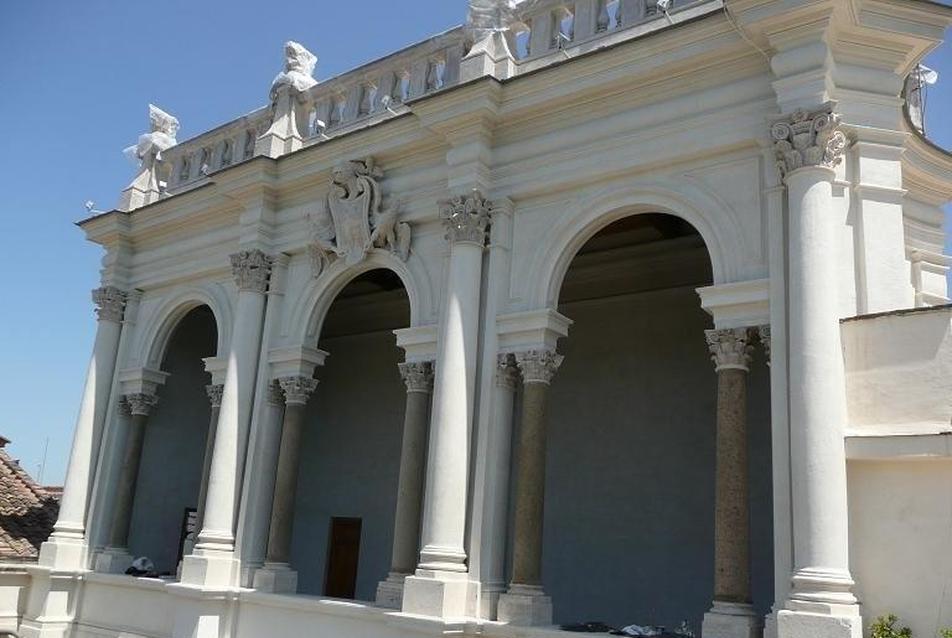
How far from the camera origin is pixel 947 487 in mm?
8289

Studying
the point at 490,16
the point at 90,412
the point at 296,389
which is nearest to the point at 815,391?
the point at 490,16

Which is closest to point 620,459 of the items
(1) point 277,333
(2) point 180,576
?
(1) point 277,333

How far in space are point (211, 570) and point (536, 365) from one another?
20.2 ft

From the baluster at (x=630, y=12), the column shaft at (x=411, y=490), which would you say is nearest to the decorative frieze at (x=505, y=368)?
the column shaft at (x=411, y=490)

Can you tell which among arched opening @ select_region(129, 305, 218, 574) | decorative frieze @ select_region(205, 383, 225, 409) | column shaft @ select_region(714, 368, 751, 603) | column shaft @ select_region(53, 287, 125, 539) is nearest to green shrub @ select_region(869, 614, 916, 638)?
column shaft @ select_region(714, 368, 751, 603)

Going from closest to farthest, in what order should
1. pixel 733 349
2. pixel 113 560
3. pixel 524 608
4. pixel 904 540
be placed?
1. pixel 904 540
2. pixel 733 349
3. pixel 524 608
4. pixel 113 560

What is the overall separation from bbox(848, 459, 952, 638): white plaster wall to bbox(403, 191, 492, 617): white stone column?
4581 millimetres

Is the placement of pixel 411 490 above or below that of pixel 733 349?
below

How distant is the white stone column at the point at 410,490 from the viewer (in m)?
12.0

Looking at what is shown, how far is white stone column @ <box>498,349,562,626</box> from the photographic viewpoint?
35.1 ft

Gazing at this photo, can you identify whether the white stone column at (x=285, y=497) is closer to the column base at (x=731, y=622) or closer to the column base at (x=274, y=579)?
the column base at (x=274, y=579)

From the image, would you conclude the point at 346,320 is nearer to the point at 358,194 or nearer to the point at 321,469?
the point at 321,469

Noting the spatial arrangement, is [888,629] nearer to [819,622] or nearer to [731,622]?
[819,622]

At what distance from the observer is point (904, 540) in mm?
8398
